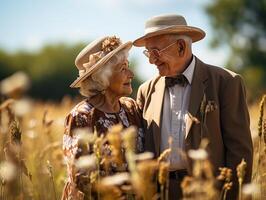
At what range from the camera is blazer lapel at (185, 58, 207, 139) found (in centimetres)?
464

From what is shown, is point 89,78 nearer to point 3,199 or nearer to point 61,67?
point 3,199

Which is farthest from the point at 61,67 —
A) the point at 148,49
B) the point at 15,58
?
the point at 148,49

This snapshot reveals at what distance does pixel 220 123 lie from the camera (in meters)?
4.72

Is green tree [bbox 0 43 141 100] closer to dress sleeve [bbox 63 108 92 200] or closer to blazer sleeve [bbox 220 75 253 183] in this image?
blazer sleeve [bbox 220 75 253 183]

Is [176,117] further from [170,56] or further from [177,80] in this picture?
[170,56]

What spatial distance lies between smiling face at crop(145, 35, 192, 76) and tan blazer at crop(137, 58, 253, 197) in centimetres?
21

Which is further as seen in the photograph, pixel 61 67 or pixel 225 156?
pixel 61 67

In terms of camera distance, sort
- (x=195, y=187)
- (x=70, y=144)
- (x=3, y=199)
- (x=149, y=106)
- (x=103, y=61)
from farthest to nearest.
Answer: (x=149, y=106) < (x=103, y=61) < (x=70, y=144) < (x=3, y=199) < (x=195, y=187)

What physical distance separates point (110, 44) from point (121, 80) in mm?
315

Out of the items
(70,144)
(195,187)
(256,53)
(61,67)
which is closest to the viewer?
(195,187)

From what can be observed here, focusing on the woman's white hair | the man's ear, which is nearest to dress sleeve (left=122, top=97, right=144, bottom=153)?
the woman's white hair

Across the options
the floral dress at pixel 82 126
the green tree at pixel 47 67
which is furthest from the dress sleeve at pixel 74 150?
the green tree at pixel 47 67

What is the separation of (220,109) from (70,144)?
1.25m

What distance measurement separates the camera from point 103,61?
15.2ft
